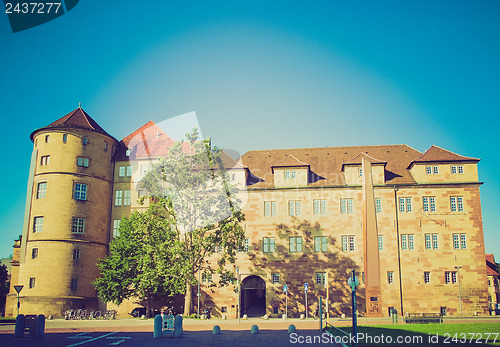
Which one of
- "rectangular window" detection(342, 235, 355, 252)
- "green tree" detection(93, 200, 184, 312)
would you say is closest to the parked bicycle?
"green tree" detection(93, 200, 184, 312)

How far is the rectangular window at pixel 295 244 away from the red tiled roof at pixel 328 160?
601 centimetres

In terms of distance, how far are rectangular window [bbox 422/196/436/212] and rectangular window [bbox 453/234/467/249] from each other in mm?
3414

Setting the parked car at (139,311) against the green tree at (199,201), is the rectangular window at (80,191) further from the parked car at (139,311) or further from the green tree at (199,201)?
the parked car at (139,311)

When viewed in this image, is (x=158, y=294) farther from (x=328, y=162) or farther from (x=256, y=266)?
(x=328, y=162)

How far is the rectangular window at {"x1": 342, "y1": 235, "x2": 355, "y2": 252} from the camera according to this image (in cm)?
4888

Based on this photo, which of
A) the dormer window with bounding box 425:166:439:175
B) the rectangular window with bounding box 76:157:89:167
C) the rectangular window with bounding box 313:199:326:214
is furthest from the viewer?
the rectangular window with bounding box 76:157:89:167

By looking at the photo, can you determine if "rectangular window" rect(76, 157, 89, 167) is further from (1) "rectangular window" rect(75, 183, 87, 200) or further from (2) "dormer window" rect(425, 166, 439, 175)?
(2) "dormer window" rect(425, 166, 439, 175)

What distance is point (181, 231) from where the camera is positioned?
4297cm

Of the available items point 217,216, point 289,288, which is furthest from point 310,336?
point 289,288

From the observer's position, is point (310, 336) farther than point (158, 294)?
No

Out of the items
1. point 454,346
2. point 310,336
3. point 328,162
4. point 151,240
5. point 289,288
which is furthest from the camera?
point 328,162

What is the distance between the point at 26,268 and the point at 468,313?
4371cm

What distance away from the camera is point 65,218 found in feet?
160

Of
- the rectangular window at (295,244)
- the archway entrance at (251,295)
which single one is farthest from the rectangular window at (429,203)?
the archway entrance at (251,295)
